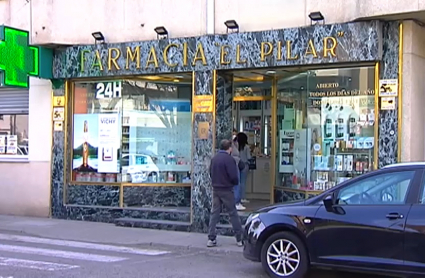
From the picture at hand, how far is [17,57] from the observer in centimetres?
1348

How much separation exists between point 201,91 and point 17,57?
4.31 m

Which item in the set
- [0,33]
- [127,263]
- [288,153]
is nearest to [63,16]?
[0,33]

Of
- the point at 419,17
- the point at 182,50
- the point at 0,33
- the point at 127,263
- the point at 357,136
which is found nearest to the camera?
the point at 127,263

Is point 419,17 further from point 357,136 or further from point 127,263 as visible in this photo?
point 127,263

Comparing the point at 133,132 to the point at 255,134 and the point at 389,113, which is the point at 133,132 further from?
the point at 389,113

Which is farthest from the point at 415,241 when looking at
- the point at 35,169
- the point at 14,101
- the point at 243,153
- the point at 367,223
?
the point at 14,101

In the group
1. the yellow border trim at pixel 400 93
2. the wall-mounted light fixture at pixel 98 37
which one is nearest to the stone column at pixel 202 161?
the wall-mounted light fixture at pixel 98 37

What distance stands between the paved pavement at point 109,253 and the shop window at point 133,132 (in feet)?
4.77

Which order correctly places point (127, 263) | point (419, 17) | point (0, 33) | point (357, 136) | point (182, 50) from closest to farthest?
point (127, 263)
point (419, 17)
point (357, 136)
point (182, 50)
point (0, 33)

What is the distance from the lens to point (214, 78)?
1230cm

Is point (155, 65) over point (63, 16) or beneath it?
beneath

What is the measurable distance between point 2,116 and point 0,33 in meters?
2.71

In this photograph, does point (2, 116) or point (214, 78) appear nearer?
point (214, 78)

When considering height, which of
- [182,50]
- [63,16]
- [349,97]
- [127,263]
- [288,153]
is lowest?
[127,263]
